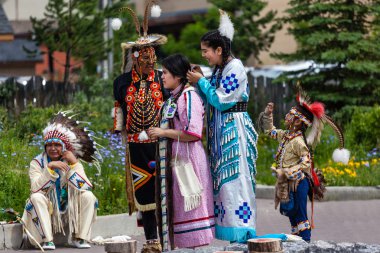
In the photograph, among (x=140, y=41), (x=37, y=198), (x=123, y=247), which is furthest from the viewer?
(x=37, y=198)

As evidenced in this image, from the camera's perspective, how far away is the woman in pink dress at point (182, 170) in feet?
32.7

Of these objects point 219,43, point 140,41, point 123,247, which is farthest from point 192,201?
point 140,41

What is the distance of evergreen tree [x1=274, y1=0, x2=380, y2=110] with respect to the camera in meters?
21.6

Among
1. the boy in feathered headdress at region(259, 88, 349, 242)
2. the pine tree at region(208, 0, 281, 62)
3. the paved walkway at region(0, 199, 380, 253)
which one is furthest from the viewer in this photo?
the pine tree at region(208, 0, 281, 62)

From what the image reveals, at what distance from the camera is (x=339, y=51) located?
71.3 ft

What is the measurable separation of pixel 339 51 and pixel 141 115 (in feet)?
36.4

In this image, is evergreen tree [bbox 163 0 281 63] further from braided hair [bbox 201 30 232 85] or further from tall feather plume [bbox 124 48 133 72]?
braided hair [bbox 201 30 232 85]

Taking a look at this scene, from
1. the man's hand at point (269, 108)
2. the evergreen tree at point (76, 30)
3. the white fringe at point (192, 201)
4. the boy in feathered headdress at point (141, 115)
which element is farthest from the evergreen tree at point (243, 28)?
the white fringe at point (192, 201)

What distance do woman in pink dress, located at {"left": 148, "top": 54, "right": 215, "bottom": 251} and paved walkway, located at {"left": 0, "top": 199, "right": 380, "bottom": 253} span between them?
1.89 m

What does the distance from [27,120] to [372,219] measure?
5.60m

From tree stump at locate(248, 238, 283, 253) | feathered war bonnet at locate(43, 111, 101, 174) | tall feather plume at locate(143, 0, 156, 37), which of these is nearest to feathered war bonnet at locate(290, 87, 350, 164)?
tall feather plume at locate(143, 0, 156, 37)

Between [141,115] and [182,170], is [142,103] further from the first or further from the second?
[182,170]

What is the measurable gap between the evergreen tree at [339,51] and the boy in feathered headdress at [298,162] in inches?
407

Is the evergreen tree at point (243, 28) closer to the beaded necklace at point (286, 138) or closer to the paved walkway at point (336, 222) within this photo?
the paved walkway at point (336, 222)
